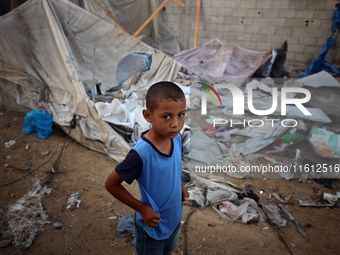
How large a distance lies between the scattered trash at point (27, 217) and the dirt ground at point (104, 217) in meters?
0.04

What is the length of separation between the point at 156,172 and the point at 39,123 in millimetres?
2971

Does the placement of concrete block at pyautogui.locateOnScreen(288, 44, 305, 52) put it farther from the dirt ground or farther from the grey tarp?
the dirt ground

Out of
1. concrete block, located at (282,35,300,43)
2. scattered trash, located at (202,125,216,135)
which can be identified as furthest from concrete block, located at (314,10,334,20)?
scattered trash, located at (202,125,216,135)

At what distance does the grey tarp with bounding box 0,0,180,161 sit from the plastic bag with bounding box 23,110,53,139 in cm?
14

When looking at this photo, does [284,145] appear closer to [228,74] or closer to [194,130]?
[194,130]

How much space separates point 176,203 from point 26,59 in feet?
12.1

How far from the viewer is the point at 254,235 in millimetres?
1985

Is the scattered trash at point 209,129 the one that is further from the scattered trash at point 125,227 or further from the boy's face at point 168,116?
the boy's face at point 168,116

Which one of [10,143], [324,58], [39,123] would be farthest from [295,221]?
[324,58]

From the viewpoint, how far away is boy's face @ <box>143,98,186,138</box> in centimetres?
95

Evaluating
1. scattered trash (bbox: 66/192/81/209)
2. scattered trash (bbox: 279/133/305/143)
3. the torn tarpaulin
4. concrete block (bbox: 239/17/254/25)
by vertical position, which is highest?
concrete block (bbox: 239/17/254/25)

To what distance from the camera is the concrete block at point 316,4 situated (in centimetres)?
682

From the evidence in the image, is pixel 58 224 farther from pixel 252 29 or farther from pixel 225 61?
pixel 252 29

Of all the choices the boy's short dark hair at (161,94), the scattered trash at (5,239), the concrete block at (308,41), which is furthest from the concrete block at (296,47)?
the scattered trash at (5,239)
